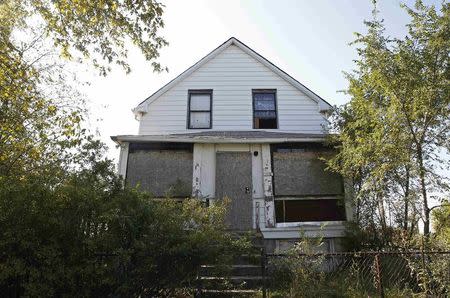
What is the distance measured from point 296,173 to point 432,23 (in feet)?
17.7

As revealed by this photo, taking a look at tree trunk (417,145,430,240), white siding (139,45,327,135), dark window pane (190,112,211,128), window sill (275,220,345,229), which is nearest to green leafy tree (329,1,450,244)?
tree trunk (417,145,430,240)

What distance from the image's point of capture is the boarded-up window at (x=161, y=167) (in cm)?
1120

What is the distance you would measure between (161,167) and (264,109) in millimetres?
4655

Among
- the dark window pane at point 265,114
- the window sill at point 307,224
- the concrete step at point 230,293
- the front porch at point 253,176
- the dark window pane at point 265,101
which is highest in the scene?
the dark window pane at point 265,101

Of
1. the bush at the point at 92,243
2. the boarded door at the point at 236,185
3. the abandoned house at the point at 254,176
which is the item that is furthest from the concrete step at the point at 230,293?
the boarded door at the point at 236,185

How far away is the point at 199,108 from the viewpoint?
1372 centimetres

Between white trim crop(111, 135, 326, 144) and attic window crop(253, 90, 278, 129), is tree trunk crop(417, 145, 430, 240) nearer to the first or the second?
Result: white trim crop(111, 135, 326, 144)

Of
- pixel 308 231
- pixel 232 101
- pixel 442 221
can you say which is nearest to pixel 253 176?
pixel 308 231

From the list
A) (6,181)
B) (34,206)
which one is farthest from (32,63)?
(34,206)

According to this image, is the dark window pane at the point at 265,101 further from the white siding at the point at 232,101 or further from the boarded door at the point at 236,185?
the boarded door at the point at 236,185

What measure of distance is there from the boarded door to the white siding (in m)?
1.97

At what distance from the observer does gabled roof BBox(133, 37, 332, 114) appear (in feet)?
44.4

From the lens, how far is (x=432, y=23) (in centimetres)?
873

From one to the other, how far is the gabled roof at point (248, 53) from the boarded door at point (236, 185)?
3.75 meters
